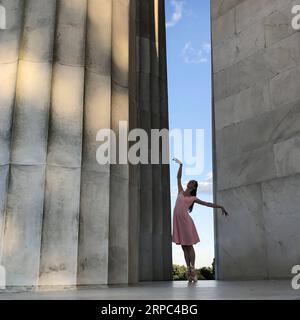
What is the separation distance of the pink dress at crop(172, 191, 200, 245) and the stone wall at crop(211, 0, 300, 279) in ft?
8.94

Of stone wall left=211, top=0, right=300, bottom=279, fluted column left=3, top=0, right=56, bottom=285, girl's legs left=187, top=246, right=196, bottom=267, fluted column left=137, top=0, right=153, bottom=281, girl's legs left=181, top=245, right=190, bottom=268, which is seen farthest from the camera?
fluted column left=137, top=0, right=153, bottom=281

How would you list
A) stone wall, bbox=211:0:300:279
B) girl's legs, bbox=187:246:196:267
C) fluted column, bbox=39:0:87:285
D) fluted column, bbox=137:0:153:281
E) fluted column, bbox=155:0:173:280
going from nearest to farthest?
fluted column, bbox=39:0:87:285 < girl's legs, bbox=187:246:196:267 < stone wall, bbox=211:0:300:279 < fluted column, bbox=137:0:153:281 < fluted column, bbox=155:0:173:280

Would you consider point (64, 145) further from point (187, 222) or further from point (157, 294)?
point (187, 222)

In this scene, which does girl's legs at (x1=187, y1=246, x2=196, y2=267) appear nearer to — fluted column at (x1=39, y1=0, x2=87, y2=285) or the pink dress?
the pink dress

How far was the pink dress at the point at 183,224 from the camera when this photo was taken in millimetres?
14039

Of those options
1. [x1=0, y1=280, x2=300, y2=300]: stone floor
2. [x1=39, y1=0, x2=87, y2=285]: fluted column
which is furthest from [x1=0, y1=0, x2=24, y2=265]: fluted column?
[x1=0, y1=280, x2=300, y2=300]: stone floor

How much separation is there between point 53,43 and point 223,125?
368 inches

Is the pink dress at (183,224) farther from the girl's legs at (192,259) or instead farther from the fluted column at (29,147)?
the fluted column at (29,147)

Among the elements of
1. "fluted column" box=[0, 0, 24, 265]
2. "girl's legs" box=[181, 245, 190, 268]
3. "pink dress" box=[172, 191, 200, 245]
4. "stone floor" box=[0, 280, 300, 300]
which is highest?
"fluted column" box=[0, 0, 24, 265]

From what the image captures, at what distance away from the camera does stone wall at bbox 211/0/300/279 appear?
14706 millimetres

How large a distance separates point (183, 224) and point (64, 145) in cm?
592

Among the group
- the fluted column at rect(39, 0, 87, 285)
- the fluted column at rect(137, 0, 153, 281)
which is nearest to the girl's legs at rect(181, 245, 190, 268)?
the fluted column at rect(39, 0, 87, 285)

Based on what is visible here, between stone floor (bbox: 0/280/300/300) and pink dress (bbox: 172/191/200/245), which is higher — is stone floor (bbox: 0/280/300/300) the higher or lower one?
the lower one

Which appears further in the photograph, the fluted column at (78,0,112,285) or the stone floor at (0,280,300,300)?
the fluted column at (78,0,112,285)
